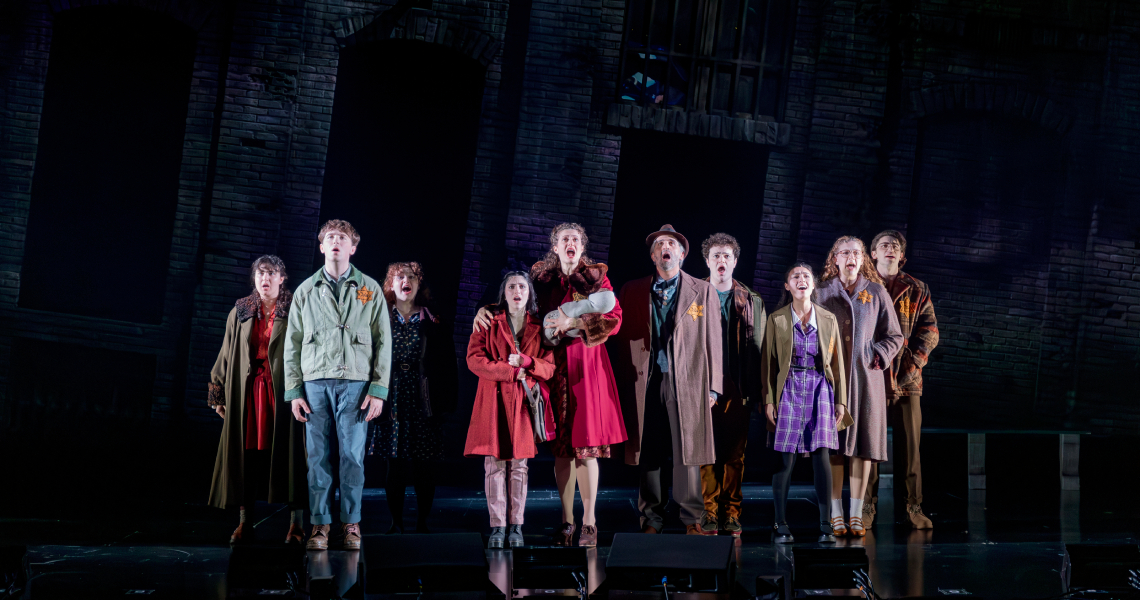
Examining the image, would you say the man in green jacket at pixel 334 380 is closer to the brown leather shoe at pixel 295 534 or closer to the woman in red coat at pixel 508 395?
the brown leather shoe at pixel 295 534

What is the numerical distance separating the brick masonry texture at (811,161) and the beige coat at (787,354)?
1.39 m

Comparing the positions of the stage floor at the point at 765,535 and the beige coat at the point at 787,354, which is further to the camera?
the beige coat at the point at 787,354

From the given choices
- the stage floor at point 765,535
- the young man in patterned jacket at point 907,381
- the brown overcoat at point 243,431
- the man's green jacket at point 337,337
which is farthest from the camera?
the young man in patterned jacket at point 907,381

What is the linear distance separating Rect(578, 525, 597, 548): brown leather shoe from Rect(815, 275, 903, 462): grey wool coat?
1507 millimetres

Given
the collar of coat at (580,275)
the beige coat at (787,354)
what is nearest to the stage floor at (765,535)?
the beige coat at (787,354)

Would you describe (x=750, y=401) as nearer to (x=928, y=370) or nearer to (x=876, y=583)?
(x=876, y=583)

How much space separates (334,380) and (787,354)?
2.40m

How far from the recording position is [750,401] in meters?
5.41

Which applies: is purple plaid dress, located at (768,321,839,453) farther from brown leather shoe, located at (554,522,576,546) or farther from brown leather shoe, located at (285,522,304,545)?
brown leather shoe, located at (285,522,304,545)

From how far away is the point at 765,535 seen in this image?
532 cm

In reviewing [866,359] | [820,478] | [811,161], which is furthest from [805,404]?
[811,161]

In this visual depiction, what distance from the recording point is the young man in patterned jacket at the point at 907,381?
18.4 feet

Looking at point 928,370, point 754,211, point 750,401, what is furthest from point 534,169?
point 928,370

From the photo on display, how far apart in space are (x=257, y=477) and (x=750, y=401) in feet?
9.06
